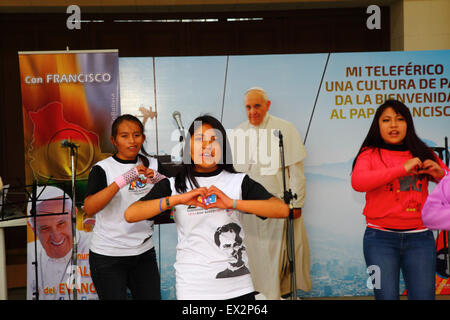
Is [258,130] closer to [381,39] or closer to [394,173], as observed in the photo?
[394,173]

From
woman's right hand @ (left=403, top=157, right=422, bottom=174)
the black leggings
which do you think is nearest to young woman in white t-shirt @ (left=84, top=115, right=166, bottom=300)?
the black leggings

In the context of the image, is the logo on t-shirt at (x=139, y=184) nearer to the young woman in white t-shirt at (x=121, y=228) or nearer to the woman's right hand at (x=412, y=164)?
the young woman in white t-shirt at (x=121, y=228)

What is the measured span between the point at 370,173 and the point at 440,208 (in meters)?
0.49

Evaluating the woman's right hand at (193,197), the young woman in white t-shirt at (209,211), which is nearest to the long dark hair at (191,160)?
the young woman in white t-shirt at (209,211)

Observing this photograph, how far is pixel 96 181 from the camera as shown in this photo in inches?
99.0

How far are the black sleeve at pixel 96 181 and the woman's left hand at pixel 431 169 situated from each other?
1683mm

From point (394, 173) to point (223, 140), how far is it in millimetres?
900

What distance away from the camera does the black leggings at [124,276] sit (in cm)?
243

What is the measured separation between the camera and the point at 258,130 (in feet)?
12.6

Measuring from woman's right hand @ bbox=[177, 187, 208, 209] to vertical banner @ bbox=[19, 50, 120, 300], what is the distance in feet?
6.78

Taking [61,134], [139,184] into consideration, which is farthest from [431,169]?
[61,134]

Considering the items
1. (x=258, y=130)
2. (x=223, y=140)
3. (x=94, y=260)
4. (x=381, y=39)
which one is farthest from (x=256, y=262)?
(x=381, y=39)

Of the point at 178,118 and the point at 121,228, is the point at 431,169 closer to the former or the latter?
the point at 121,228

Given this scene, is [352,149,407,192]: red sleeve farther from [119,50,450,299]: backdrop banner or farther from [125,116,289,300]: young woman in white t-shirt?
[119,50,450,299]: backdrop banner
